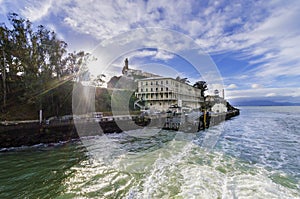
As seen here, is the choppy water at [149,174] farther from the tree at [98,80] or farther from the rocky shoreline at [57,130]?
the tree at [98,80]

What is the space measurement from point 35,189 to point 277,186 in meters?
8.66

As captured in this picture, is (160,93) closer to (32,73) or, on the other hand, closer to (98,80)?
(98,80)

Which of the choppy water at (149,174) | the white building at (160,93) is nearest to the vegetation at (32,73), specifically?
the choppy water at (149,174)

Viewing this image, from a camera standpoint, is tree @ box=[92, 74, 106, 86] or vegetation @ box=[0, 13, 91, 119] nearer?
vegetation @ box=[0, 13, 91, 119]

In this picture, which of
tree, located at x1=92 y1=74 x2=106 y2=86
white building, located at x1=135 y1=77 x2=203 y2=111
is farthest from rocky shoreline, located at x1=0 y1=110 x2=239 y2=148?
white building, located at x1=135 y1=77 x2=203 y2=111

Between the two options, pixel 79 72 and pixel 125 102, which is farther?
pixel 125 102

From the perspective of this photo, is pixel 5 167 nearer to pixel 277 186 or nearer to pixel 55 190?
pixel 55 190

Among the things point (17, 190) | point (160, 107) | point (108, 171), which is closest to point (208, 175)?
point (108, 171)

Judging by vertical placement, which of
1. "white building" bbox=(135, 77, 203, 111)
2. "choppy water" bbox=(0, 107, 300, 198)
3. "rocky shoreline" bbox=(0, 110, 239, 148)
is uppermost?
"white building" bbox=(135, 77, 203, 111)

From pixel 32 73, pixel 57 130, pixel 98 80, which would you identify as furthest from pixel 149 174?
pixel 98 80

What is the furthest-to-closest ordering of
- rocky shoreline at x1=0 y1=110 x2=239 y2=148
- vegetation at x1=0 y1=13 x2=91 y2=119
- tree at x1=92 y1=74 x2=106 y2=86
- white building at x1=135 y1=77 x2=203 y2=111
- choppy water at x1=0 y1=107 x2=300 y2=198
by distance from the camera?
white building at x1=135 y1=77 x2=203 y2=111 → tree at x1=92 y1=74 x2=106 y2=86 → vegetation at x1=0 y1=13 x2=91 y2=119 → rocky shoreline at x1=0 y1=110 x2=239 y2=148 → choppy water at x1=0 y1=107 x2=300 y2=198

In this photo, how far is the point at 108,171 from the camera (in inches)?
274

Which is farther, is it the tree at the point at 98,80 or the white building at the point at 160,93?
the white building at the point at 160,93

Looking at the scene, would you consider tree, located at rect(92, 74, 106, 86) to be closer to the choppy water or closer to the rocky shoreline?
the rocky shoreline
